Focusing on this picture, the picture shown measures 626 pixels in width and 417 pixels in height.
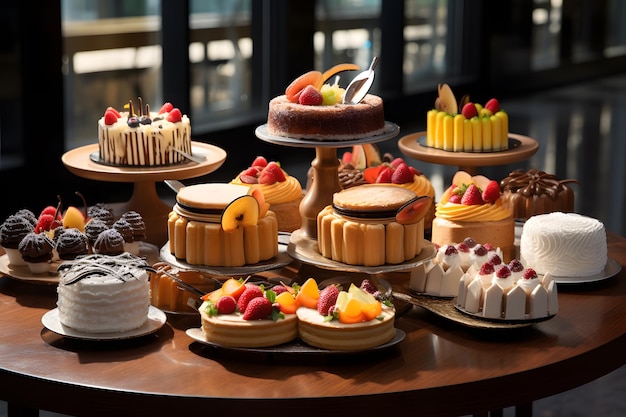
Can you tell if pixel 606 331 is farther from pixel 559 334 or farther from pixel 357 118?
pixel 357 118

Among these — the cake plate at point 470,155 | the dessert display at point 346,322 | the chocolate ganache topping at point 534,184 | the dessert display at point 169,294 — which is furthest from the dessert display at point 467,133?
the dessert display at point 346,322

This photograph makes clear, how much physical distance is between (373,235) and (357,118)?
407 millimetres

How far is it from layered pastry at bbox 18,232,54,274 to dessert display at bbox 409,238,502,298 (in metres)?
0.97

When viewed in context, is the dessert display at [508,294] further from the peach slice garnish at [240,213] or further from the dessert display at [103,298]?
the dessert display at [103,298]

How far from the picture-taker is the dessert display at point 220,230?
2602mm

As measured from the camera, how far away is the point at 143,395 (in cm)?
212

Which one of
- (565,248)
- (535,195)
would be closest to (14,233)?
(565,248)

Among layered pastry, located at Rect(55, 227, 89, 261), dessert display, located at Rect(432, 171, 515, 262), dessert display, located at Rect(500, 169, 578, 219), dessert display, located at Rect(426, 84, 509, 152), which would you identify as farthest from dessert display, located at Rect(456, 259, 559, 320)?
dessert display, located at Rect(426, 84, 509, 152)

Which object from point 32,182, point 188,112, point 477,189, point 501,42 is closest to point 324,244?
point 477,189

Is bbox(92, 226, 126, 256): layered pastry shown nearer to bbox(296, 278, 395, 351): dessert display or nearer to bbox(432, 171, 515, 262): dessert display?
bbox(296, 278, 395, 351): dessert display

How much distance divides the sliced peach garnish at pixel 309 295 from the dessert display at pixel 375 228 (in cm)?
20

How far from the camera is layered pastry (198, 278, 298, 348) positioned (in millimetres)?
2324

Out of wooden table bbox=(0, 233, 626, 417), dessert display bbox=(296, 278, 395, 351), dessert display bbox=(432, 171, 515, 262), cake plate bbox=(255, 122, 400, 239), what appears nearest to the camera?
wooden table bbox=(0, 233, 626, 417)

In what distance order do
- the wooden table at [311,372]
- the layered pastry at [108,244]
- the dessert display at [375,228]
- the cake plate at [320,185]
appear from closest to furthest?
the wooden table at [311,372] < the dessert display at [375,228] < the layered pastry at [108,244] < the cake plate at [320,185]
